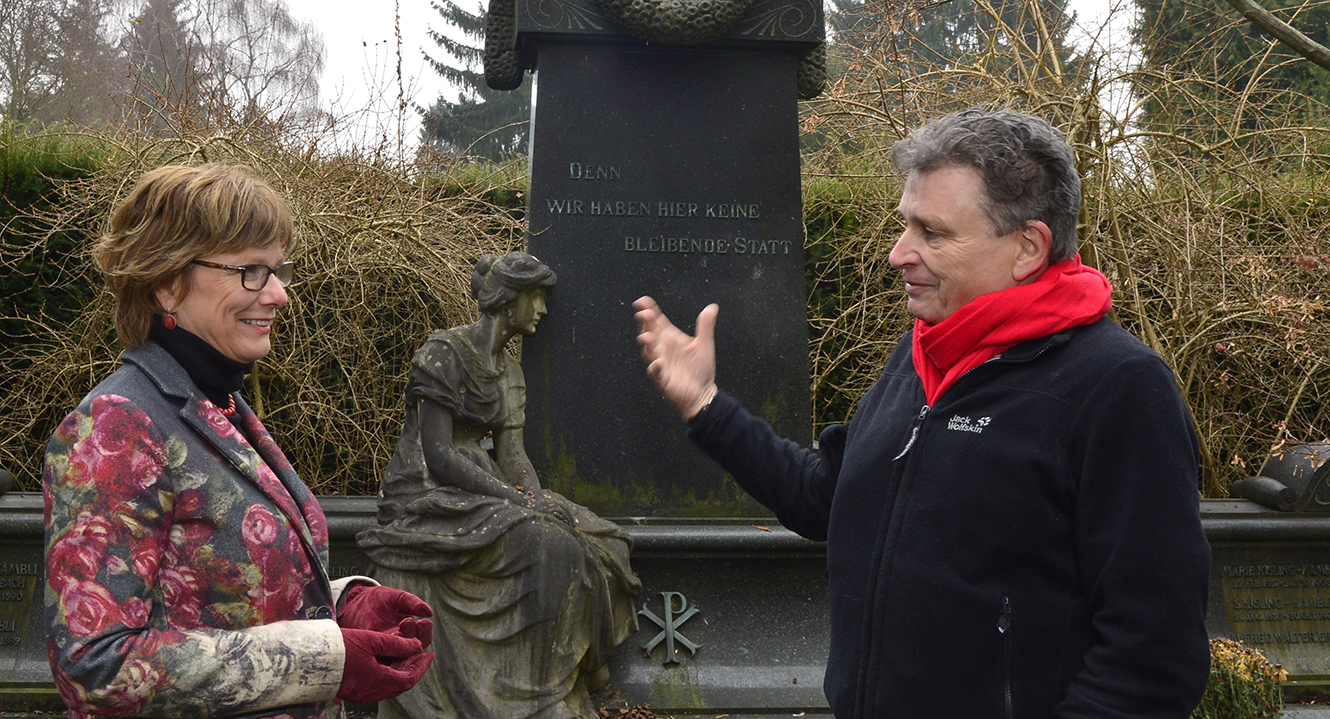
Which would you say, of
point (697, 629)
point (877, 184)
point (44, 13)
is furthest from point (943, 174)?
point (44, 13)

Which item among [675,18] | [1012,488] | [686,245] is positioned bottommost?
[1012,488]

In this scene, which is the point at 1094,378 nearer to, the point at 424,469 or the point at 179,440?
the point at 179,440

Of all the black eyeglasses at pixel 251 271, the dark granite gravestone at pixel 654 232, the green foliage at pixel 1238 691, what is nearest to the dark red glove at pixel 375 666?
the black eyeglasses at pixel 251 271

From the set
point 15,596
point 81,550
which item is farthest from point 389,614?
point 15,596

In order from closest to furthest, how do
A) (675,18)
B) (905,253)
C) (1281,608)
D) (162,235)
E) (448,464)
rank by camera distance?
(162,235) < (905,253) < (448,464) < (675,18) < (1281,608)

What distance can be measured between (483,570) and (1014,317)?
2469mm

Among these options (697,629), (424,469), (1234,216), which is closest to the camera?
(424,469)

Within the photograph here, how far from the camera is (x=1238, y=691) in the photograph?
12.7 feet

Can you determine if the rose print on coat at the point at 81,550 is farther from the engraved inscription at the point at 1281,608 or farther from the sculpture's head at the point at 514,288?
the engraved inscription at the point at 1281,608

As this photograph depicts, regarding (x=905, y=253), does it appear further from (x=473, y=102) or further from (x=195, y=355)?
(x=473, y=102)

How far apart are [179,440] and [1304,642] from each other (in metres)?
5.19

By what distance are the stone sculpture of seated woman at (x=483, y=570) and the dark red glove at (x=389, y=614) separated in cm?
181

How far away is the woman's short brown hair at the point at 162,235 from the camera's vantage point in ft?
6.07

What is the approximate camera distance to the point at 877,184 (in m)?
7.93
